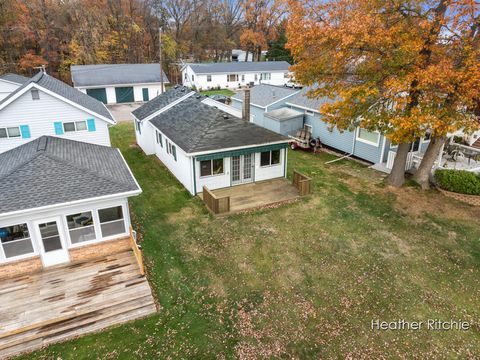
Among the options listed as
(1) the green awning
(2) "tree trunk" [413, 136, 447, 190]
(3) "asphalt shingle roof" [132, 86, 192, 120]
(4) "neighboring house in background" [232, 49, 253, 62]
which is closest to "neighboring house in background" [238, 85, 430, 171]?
(2) "tree trunk" [413, 136, 447, 190]

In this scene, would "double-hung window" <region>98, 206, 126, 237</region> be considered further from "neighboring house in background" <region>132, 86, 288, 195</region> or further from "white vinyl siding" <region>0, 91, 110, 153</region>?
"white vinyl siding" <region>0, 91, 110, 153</region>

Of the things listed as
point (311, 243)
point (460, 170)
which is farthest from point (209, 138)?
point (460, 170)

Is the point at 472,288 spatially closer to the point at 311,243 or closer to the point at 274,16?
the point at 311,243

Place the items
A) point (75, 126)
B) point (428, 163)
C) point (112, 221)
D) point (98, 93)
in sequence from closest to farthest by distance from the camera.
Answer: point (112, 221)
point (75, 126)
point (428, 163)
point (98, 93)

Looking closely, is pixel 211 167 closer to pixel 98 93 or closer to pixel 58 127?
pixel 58 127

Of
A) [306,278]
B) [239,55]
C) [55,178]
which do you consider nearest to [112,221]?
[55,178]

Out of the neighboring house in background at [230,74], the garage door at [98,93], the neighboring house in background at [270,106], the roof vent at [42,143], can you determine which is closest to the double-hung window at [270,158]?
the neighboring house in background at [270,106]
